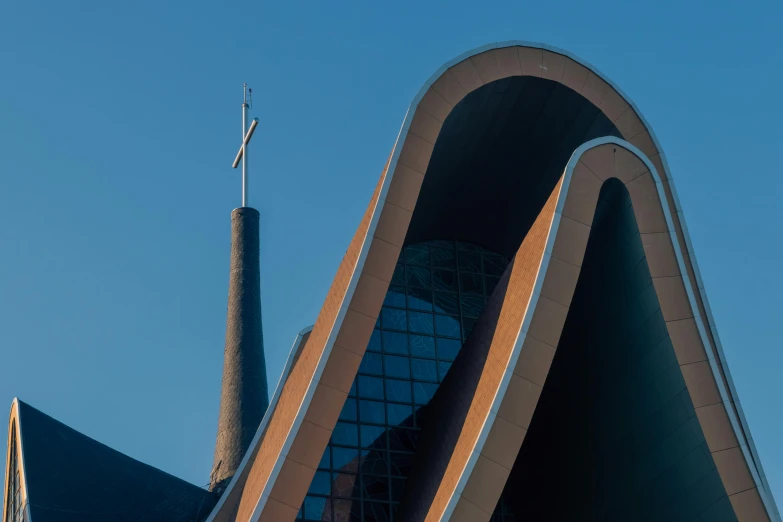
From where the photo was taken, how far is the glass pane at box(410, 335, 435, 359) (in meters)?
25.7

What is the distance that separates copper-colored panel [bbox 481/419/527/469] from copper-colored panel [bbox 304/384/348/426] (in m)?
2.70

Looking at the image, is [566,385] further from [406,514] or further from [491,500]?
[491,500]

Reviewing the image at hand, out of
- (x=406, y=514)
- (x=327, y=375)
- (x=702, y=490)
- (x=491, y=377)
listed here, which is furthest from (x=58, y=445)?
(x=702, y=490)

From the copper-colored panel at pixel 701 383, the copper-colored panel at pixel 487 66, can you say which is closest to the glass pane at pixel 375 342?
the copper-colored panel at pixel 487 66

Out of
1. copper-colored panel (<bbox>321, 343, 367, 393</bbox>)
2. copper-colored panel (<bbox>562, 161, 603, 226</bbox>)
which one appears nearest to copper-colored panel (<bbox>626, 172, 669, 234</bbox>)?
copper-colored panel (<bbox>562, 161, 603, 226</bbox>)

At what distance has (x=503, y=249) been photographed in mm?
27031

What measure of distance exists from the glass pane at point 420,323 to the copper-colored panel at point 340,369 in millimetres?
8106

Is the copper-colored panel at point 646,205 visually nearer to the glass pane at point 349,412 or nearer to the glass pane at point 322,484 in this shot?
the glass pane at point 349,412

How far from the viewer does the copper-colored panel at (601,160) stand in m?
17.5

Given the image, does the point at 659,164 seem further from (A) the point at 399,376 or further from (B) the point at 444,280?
(A) the point at 399,376

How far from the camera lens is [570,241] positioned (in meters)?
17.0

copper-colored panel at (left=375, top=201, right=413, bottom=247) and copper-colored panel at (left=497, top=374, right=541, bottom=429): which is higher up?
copper-colored panel at (left=375, top=201, right=413, bottom=247)

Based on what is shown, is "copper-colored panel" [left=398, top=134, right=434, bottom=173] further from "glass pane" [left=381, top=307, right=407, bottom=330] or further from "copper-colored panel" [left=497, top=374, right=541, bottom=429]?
"glass pane" [left=381, top=307, right=407, bottom=330]

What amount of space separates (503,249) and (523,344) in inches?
419
